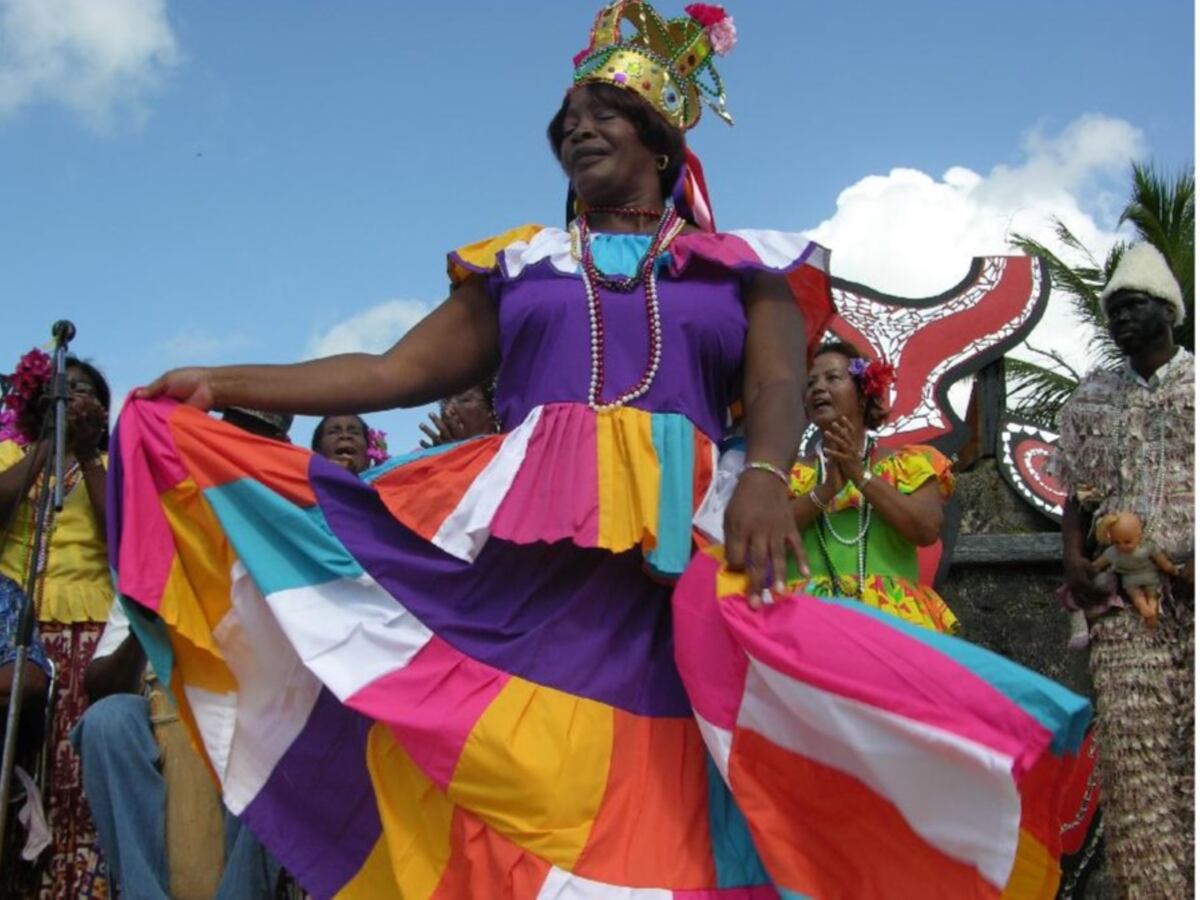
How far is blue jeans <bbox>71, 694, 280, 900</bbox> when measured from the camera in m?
3.80

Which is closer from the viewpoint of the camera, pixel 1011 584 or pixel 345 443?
pixel 345 443

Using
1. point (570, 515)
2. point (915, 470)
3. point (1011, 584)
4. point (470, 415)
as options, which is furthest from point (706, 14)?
point (1011, 584)

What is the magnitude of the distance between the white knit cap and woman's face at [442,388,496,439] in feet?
7.67

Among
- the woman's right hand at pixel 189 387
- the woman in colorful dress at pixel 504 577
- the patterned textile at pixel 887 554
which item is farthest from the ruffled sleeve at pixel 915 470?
the woman's right hand at pixel 189 387

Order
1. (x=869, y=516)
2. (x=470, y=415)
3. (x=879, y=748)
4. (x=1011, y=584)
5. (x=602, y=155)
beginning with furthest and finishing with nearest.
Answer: (x=1011, y=584), (x=470, y=415), (x=869, y=516), (x=602, y=155), (x=879, y=748)

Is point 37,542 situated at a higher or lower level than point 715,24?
lower

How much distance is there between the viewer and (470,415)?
17.6 feet

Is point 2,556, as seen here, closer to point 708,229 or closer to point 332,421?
point 332,421

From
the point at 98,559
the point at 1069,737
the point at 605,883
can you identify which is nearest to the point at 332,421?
the point at 98,559

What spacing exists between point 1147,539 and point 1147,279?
93cm

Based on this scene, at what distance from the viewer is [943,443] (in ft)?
25.0

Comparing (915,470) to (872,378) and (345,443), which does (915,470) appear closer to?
(872,378)

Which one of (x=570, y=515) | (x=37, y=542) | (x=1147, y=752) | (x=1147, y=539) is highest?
(x=37, y=542)

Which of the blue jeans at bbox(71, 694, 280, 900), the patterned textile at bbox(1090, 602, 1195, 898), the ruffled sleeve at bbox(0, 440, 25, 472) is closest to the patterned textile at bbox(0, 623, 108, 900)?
the blue jeans at bbox(71, 694, 280, 900)
